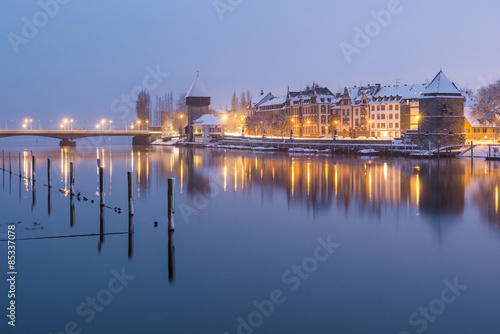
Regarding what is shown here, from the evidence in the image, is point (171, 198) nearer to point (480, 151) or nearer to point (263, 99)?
point (480, 151)

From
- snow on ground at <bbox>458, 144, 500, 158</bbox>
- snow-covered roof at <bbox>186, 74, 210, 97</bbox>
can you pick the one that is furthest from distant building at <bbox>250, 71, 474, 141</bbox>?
snow-covered roof at <bbox>186, 74, 210, 97</bbox>

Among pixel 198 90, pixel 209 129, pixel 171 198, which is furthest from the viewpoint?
pixel 198 90

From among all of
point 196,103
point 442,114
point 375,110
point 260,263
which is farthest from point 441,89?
point 196,103

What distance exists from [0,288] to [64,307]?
2366 mm

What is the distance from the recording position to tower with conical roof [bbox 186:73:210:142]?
10788cm

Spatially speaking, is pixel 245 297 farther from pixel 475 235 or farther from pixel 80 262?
pixel 475 235

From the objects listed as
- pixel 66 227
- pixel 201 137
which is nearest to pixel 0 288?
pixel 66 227

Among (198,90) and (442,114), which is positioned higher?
(198,90)

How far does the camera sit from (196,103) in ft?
357

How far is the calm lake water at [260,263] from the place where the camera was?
11.6 m

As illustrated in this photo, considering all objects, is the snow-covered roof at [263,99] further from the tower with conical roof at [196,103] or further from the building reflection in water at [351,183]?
the building reflection in water at [351,183]

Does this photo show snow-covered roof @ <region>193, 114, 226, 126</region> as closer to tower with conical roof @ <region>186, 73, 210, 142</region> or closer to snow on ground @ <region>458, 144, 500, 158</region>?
tower with conical roof @ <region>186, 73, 210, 142</region>

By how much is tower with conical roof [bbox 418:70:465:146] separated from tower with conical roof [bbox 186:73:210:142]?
54.1 m

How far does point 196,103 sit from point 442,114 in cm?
5751
